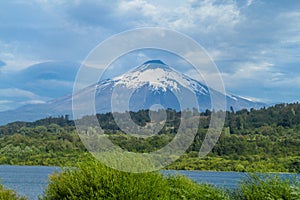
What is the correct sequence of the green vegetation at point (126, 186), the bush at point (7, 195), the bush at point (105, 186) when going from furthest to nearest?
the bush at point (105, 186), the bush at point (7, 195), the green vegetation at point (126, 186)

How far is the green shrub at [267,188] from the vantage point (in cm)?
1573

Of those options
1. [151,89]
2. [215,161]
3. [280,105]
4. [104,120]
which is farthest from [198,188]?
[280,105]

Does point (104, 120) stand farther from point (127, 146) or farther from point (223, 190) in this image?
point (223, 190)

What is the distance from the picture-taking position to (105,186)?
18016 mm

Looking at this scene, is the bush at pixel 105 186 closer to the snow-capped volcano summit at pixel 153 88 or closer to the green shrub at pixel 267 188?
the green shrub at pixel 267 188

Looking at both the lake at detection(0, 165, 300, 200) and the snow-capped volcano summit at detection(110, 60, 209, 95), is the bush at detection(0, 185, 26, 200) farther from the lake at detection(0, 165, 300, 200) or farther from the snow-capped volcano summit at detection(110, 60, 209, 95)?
the snow-capped volcano summit at detection(110, 60, 209, 95)

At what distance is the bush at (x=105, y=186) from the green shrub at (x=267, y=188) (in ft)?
3.07

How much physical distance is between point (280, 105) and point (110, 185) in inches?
5072

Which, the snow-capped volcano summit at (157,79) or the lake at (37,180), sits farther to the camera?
the lake at (37,180)

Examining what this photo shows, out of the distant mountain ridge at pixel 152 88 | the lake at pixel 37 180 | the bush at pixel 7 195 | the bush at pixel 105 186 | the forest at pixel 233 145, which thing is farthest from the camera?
the forest at pixel 233 145

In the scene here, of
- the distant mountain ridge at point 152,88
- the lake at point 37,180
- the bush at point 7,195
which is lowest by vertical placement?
the lake at point 37,180

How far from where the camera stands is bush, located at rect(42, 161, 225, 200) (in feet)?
58.3

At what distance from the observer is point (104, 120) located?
3353 cm

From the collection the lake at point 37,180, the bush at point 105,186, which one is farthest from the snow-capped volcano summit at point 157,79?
the bush at point 105,186
